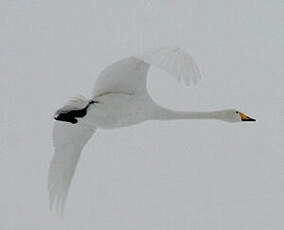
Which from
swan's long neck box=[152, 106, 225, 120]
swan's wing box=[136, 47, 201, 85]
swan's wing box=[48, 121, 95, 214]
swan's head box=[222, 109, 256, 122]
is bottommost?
swan's wing box=[48, 121, 95, 214]

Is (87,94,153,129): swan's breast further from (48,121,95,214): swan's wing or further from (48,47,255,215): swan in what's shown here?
(48,121,95,214): swan's wing

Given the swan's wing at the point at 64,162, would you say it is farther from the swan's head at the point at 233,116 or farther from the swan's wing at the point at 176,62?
the swan's wing at the point at 176,62

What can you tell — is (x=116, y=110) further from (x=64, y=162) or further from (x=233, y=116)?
(x=233, y=116)

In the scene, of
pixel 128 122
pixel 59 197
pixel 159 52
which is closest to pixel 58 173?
pixel 59 197

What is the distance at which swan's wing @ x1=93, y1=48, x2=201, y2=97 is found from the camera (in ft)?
11.2

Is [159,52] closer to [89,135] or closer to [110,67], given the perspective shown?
[110,67]

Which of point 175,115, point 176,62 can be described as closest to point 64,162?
point 175,115

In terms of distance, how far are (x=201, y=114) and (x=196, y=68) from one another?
164 centimetres

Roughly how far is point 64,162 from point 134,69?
1.16 meters

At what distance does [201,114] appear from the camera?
16.4ft

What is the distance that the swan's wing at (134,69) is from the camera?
342 centimetres

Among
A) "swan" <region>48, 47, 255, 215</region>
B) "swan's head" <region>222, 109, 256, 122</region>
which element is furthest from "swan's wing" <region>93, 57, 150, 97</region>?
"swan's head" <region>222, 109, 256, 122</region>

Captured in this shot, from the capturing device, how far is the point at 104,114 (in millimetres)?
4488

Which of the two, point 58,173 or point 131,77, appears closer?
point 131,77
